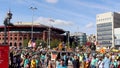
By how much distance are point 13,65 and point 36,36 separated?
453ft

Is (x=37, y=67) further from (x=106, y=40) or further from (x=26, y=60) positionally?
(x=106, y=40)

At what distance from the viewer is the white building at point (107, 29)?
595 ft

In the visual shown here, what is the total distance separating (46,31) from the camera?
16138 centimetres

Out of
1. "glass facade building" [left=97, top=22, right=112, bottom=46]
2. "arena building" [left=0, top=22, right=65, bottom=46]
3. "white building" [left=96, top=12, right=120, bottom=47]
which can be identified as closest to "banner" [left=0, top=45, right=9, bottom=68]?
"arena building" [left=0, top=22, right=65, bottom=46]

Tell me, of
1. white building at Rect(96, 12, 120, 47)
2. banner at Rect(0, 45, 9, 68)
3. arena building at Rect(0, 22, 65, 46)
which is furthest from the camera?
white building at Rect(96, 12, 120, 47)

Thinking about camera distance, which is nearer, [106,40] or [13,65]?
[13,65]

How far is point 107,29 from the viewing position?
7180 inches

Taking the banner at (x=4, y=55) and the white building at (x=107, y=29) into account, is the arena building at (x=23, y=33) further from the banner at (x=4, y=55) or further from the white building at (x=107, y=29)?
the banner at (x=4, y=55)

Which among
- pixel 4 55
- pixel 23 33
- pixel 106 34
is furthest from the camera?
pixel 106 34

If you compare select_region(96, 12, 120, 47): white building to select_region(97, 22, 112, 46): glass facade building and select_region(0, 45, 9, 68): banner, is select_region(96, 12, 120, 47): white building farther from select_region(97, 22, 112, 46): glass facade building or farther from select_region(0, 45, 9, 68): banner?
select_region(0, 45, 9, 68): banner

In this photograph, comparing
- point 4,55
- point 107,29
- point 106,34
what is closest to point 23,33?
point 106,34

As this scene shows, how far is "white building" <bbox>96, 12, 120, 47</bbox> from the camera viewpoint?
182 m

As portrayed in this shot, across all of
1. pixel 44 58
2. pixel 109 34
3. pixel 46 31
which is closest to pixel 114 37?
pixel 109 34

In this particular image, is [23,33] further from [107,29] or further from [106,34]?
[107,29]
